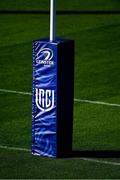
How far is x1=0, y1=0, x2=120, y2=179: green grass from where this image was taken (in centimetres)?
999

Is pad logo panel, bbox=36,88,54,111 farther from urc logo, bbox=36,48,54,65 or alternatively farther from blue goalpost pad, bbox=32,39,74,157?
urc logo, bbox=36,48,54,65

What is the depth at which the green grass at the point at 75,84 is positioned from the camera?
9992mm

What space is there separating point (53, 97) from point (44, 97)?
13 cm

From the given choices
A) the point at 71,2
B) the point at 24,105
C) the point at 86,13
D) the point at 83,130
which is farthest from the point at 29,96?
the point at 71,2

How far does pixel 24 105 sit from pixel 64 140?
3.14 m

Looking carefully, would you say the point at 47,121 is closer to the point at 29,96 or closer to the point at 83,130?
the point at 83,130

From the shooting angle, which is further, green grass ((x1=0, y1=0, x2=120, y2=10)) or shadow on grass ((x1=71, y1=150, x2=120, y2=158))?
green grass ((x1=0, y1=0, x2=120, y2=10))

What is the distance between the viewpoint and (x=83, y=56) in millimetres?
17531

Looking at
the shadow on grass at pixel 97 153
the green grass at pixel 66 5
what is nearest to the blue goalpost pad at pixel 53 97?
the shadow on grass at pixel 97 153

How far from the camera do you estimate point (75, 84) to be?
49.3 feet

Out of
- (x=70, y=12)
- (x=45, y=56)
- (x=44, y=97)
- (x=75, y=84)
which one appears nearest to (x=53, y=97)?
(x=44, y=97)

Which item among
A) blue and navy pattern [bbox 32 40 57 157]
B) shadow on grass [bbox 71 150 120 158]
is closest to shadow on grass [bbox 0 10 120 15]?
shadow on grass [bbox 71 150 120 158]

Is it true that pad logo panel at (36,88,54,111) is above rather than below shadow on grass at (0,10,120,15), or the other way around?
below

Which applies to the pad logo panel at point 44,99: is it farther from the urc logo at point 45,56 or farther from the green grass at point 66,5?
the green grass at point 66,5
